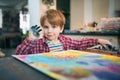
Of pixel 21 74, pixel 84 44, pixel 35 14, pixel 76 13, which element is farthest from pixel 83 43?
pixel 76 13

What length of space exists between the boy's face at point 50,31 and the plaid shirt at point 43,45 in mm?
37

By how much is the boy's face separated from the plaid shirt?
0.04 m

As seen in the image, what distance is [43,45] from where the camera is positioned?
4.30 ft

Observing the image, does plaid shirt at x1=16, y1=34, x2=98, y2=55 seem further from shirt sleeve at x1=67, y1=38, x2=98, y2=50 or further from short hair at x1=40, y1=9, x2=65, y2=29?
short hair at x1=40, y1=9, x2=65, y2=29

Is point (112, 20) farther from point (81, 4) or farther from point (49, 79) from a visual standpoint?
point (81, 4)

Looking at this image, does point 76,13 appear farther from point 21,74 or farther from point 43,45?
point 21,74

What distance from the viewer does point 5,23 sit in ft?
12.2

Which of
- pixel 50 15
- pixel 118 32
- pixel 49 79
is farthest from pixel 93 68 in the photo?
pixel 118 32

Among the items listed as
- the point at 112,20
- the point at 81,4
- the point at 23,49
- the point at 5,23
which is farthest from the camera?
the point at 81,4

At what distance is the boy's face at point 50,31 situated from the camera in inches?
52.8

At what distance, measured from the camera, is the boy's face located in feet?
4.40

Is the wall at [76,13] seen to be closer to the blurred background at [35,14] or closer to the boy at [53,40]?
the blurred background at [35,14]

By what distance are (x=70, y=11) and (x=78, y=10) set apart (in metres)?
0.19

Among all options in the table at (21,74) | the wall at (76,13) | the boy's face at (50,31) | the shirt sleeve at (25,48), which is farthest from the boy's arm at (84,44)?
the wall at (76,13)
